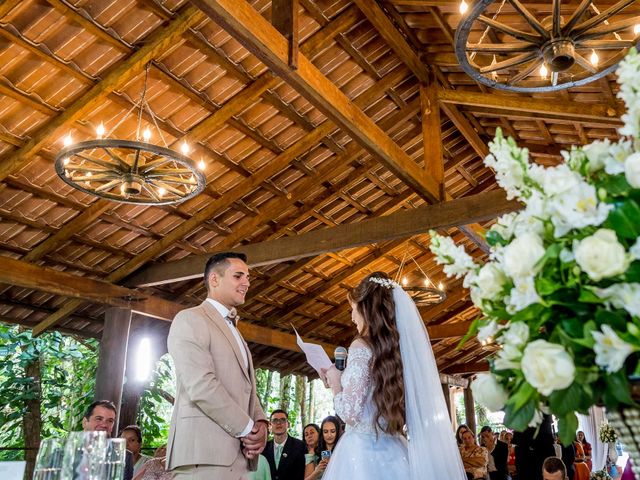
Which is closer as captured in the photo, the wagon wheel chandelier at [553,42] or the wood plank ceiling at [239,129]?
the wagon wheel chandelier at [553,42]

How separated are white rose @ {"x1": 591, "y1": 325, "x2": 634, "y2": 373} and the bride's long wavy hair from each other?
6.46 feet

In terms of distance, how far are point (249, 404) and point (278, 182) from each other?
16.9 ft

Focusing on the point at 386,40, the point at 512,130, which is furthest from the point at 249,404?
the point at 512,130

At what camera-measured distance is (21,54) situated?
16.1ft

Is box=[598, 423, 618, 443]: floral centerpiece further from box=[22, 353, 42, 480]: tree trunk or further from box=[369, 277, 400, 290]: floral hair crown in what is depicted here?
box=[22, 353, 42, 480]: tree trunk

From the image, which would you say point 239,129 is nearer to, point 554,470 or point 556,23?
point 556,23

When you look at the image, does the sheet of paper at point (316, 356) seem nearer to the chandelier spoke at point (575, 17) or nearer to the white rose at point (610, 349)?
the white rose at point (610, 349)

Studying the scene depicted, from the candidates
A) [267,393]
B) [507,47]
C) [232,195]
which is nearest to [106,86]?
[232,195]

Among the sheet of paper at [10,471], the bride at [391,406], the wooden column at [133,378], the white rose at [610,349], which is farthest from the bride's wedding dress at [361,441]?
the wooden column at [133,378]

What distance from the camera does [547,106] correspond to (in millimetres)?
6344

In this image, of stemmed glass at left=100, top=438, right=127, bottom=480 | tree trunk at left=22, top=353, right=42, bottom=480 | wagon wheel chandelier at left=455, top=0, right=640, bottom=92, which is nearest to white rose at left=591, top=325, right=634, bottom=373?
stemmed glass at left=100, top=438, right=127, bottom=480

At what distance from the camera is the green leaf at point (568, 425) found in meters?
0.96

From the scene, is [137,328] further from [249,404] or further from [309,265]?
[249,404]

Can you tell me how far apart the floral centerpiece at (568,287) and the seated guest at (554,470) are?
4310 millimetres
